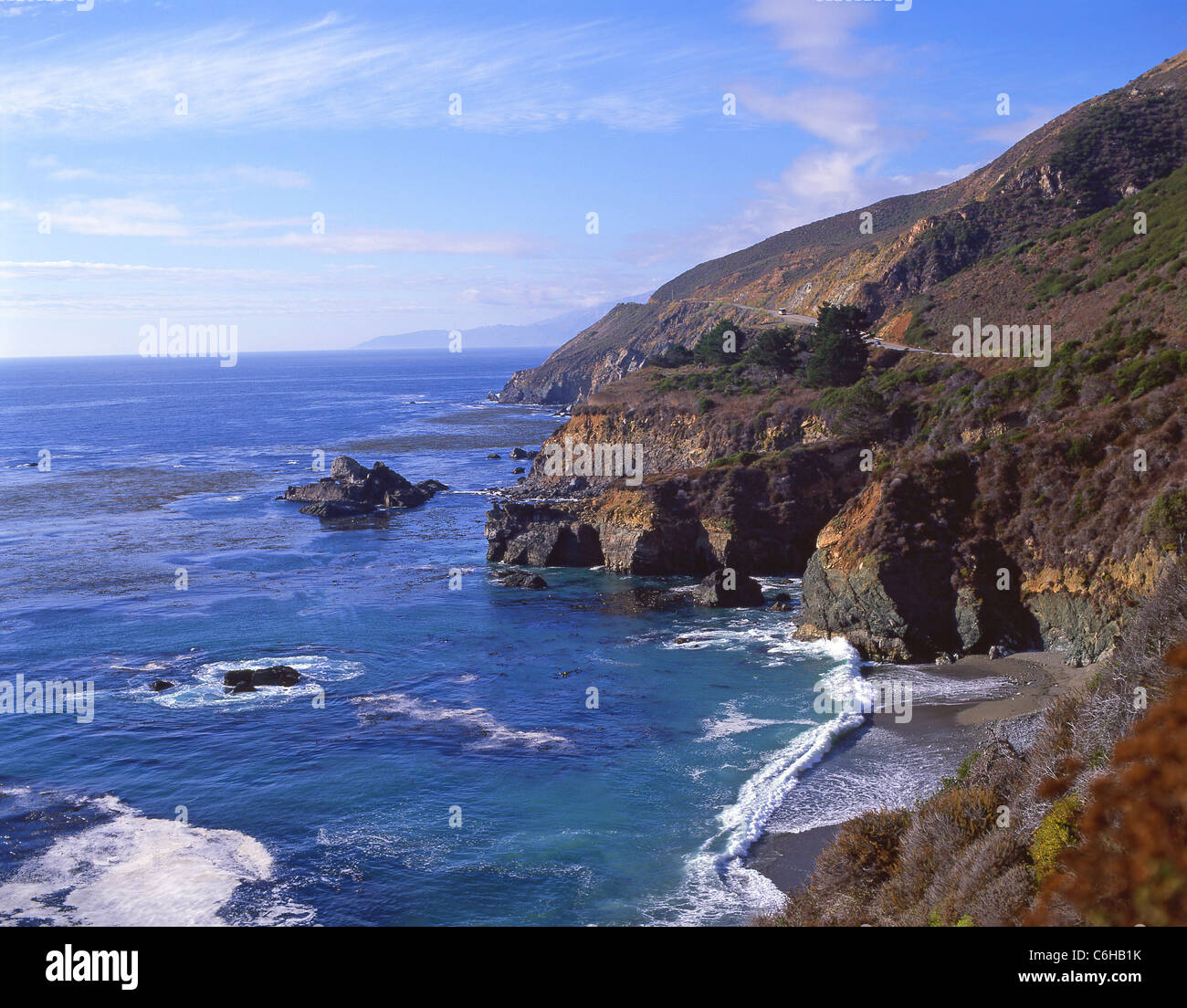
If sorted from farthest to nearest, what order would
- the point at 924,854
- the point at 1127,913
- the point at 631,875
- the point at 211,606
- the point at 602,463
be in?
the point at 602,463 → the point at 211,606 → the point at 631,875 → the point at 924,854 → the point at 1127,913

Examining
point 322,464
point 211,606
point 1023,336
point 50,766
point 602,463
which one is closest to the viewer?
point 50,766

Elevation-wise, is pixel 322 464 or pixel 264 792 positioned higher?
pixel 322 464

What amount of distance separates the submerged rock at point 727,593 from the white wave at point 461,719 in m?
15.9

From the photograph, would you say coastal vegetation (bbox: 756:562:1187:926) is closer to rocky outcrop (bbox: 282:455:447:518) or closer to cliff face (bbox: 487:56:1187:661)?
cliff face (bbox: 487:56:1187:661)

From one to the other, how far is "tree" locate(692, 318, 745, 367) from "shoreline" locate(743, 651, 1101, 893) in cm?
5654

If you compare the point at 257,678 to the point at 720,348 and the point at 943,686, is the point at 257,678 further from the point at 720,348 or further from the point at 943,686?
the point at 720,348

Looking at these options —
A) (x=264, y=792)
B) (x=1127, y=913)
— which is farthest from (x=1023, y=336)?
(x=1127, y=913)

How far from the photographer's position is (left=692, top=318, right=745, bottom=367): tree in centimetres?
8750

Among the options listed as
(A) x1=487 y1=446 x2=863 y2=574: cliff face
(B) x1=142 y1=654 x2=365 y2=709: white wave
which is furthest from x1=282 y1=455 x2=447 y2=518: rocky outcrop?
(B) x1=142 y1=654 x2=365 y2=709: white wave

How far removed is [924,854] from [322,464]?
291ft

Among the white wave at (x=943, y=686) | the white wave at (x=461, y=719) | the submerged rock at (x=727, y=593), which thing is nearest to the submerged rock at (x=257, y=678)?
the white wave at (x=461, y=719)

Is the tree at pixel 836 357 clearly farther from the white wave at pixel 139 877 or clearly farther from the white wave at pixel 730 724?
the white wave at pixel 139 877

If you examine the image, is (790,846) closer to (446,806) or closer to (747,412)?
(446,806)

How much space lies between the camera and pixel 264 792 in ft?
86.1
